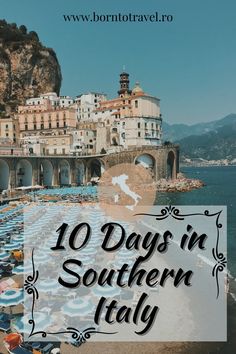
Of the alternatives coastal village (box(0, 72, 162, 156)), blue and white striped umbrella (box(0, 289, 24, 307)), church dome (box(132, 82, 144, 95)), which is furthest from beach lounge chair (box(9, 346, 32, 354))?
church dome (box(132, 82, 144, 95))

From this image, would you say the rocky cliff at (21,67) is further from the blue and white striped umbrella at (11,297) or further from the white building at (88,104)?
the blue and white striped umbrella at (11,297)

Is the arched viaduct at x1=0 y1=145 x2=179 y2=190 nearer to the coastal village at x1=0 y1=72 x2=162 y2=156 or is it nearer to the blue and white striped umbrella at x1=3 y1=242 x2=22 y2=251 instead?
the coastal village at x1=0 y1=72 x2=162 y2=156

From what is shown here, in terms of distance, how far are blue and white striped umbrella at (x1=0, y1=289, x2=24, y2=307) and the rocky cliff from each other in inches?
3352

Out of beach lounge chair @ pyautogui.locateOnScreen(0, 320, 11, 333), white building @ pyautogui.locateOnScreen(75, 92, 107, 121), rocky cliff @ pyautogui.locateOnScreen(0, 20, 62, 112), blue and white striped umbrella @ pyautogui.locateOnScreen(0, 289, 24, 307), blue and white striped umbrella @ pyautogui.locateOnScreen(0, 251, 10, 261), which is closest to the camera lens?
beach lounge chair @ pyautogui.locateOnScreen(0, 320, 11, 333)

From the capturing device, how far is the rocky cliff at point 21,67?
3831 inches

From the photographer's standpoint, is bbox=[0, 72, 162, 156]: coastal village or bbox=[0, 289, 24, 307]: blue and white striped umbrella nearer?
bbox=[0, 289, 24, 307]: blue and white striped umbrella

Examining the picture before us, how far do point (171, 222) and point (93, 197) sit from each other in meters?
19.7

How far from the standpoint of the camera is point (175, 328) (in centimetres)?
1706

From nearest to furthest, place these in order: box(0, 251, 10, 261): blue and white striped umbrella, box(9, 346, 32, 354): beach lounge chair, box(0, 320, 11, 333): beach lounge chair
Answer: box(9, 346, 32, 354): beach lounge chair → box(0, 320, 11, 333): beach lounge chair → box(0, 251, 10, 261): blue and white striped umbrella

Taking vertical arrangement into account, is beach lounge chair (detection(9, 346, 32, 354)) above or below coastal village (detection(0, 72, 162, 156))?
below

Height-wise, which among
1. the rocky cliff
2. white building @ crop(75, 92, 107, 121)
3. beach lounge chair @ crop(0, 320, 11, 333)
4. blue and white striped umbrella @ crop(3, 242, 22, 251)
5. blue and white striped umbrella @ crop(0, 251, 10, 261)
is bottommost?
beach lounge chair @ crop(0, 320, 11, 333)

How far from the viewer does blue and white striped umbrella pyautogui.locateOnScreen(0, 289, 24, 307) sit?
1648cm

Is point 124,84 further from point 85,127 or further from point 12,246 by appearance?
point 12,246

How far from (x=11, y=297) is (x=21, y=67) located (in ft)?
300
